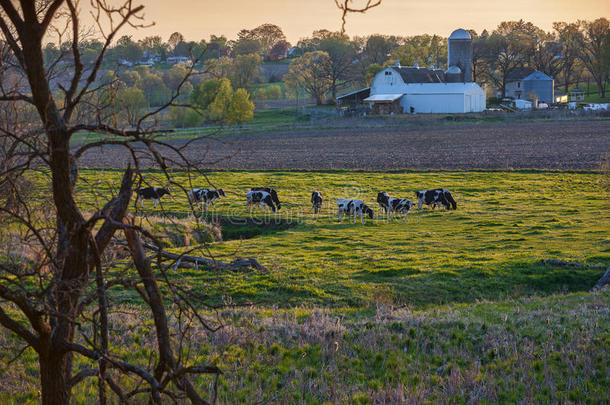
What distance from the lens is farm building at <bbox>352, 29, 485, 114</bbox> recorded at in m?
88.2

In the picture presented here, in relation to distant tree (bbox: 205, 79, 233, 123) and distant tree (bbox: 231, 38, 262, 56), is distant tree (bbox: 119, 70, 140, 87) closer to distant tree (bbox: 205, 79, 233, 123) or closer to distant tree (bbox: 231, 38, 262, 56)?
distant tree (bbox: 205, 79, 233, 123)

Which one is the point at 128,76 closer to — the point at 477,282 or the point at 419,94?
the point at 477,282

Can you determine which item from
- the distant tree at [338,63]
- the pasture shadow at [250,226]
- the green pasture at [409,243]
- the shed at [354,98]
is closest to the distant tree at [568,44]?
the distant tree at [338,63]

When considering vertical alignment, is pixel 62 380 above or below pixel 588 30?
below

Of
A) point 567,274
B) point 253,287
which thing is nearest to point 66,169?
point 253,287

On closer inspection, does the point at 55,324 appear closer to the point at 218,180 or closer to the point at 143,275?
the point at 143,275

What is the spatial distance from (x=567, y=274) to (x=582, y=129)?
178ft

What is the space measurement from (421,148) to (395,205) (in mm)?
29509

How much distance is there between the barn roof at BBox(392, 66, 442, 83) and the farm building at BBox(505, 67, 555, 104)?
17150mm

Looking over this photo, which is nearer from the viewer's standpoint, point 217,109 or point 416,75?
point 217,109

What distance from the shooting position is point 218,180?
36.8 m

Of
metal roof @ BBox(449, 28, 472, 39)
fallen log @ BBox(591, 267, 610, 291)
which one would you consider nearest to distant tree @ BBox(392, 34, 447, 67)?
metal roof @ BBox(449, 28, 472, 39)

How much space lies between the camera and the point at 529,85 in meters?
107

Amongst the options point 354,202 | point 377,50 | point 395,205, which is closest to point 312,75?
point 377,50
